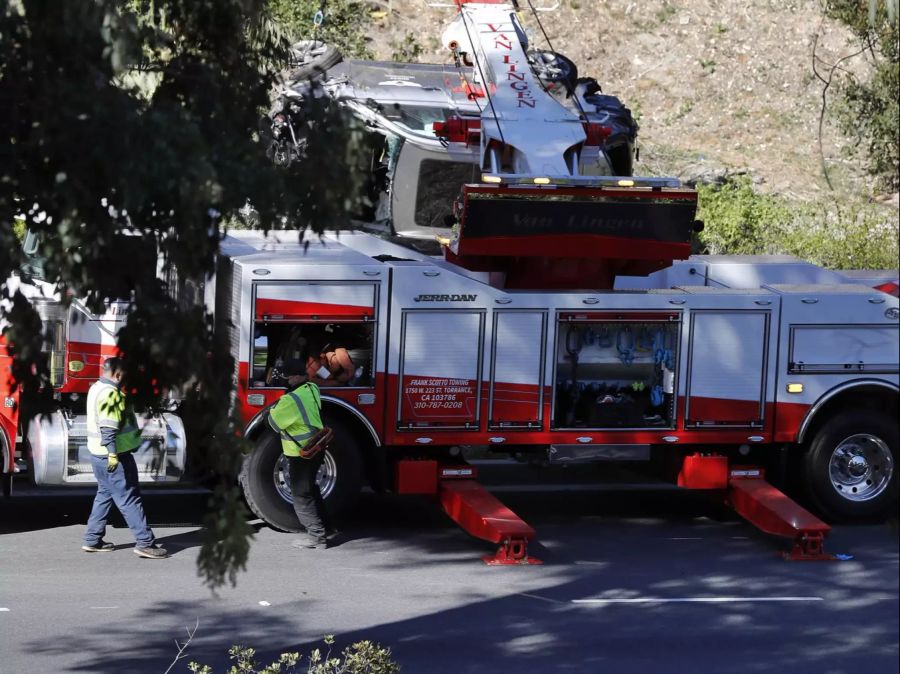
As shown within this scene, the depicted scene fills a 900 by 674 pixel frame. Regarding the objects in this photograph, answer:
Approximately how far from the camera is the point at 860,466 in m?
13.1

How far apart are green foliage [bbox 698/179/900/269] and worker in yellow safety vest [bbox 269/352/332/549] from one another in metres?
9.44

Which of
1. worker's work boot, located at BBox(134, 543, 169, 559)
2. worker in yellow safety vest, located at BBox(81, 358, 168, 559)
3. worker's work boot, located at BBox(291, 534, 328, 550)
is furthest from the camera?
worker's work boot, located at BBox(291, 534, 328, 550)

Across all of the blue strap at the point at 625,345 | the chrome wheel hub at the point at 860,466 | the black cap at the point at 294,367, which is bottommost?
the chrome wheel hub at the point at 860,466

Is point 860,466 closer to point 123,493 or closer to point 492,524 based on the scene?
point 492,524

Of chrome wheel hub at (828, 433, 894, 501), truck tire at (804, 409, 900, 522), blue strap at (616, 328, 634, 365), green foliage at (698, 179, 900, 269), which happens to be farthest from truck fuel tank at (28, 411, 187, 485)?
green foliage at (698, 179, 900, 269)

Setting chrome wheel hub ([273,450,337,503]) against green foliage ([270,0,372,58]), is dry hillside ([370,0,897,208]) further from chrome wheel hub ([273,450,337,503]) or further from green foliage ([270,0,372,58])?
chrome wheel hub ([273,450,337,503])

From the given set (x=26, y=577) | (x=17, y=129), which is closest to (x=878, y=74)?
(x=26, y=577)

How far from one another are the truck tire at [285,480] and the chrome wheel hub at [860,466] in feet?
14.5

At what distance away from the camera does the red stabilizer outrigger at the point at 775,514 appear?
11.8 m

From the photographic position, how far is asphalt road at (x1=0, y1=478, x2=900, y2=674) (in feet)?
30.5

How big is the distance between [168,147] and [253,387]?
21.7ft

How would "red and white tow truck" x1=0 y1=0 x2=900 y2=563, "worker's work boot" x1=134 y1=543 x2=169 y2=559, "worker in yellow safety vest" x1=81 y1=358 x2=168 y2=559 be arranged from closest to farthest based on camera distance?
"worker in yellow safety vest" x1=81 y1=358 x2=168 y2=559 < "worker's work boot" x1=134 y1=543 x2=169 y2=559 < "red and white tow truck" x1=0 y1=0 x2=900 y2=563

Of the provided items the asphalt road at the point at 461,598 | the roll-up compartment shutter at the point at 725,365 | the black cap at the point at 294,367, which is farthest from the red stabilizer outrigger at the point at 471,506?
the roll-up compartment shutter at the point at 725,365

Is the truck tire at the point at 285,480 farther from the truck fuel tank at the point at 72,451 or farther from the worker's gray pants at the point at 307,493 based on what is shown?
the truck fuel tank at the point at 72,451
